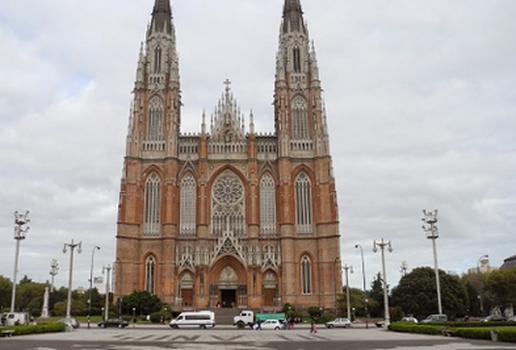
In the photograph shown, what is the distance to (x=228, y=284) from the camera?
66.2m

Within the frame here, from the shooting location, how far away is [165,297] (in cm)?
6388

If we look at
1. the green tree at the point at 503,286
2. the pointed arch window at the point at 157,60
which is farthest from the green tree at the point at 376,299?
the pointed arch window at the point at 157,60

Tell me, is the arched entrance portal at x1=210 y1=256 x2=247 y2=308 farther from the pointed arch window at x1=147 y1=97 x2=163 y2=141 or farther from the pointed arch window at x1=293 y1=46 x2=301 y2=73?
the pointed arch window at x1=293 y1=46 x2=301 y2=73

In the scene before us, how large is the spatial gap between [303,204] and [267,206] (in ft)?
15.9

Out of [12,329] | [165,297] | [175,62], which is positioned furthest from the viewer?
[175,62]

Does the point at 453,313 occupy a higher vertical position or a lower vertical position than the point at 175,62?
lower

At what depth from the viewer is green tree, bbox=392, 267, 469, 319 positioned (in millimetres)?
66000

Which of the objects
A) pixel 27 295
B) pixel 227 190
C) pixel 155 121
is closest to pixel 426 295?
pixel 227 190

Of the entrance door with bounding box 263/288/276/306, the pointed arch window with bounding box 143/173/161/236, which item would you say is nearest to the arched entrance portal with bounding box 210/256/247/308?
the entrance door with bounding box 263/288/276/306

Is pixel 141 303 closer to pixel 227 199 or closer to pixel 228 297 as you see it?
pixel 228 297

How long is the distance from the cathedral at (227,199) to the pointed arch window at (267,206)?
136mm

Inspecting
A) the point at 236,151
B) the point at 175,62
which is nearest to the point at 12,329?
the point at 236,151

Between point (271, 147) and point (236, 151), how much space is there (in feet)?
16.3

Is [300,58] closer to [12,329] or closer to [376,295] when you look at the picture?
[376,295]
